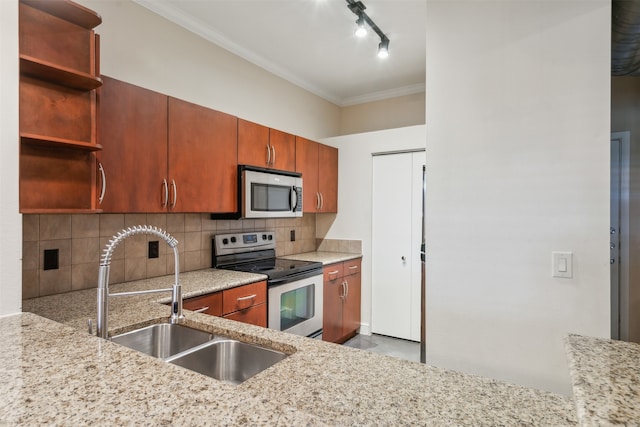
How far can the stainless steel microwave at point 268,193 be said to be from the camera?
2.68 meters

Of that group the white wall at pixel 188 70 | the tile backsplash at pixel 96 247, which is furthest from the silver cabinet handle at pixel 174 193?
the white wall at pixel 188 70

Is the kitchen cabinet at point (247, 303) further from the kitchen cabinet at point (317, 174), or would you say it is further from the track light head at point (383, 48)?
the track light head at point (383, 48)

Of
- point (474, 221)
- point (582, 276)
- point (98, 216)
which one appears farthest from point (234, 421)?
point (98, 216)

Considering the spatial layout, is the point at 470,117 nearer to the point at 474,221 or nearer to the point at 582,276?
the point at 474,221

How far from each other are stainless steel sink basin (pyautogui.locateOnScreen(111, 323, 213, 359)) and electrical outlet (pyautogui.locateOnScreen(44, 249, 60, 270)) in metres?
0.91

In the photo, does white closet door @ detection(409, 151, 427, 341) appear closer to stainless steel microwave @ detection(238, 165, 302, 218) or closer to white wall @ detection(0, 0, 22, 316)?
stainless steel microwave @ detection(238, 165, 302, 218)

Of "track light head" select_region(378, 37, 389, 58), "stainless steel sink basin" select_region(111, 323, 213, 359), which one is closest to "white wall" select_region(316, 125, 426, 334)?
"track light head" select_region(378, 37, 389, 58)

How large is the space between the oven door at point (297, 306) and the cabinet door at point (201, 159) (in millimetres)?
767

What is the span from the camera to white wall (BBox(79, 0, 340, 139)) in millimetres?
2229

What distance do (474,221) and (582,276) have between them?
477mm

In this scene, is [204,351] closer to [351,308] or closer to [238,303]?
[238,303]

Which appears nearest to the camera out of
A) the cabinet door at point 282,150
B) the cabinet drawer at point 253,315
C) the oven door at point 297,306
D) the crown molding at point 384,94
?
the cabinet drawer at point 253,315

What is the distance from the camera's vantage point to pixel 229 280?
2.32 m

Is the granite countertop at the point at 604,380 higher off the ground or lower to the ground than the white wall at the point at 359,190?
lower
